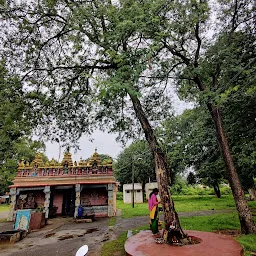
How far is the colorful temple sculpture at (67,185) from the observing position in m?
17.6

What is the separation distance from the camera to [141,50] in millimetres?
6410

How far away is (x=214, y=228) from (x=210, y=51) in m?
7.46

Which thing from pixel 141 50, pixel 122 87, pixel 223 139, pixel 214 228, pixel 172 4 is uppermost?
pixel 172 4

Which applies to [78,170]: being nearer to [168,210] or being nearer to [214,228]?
[214,228]

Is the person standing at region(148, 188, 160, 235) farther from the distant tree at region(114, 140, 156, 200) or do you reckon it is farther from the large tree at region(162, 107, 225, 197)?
the distant tree at region(114, 140, 156, 200)

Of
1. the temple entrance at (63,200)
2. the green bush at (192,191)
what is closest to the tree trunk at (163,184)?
the temple entrance at (63,200)

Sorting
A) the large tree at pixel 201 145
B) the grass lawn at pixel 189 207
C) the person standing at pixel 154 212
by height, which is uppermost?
the large tree at pixel 201 145

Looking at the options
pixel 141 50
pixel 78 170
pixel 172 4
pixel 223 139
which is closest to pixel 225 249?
pixel 223 139

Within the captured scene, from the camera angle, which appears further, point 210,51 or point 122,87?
point 210,51

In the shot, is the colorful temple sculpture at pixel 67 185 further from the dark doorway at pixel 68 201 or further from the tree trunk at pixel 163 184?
the tree trunk at pixel 163 184

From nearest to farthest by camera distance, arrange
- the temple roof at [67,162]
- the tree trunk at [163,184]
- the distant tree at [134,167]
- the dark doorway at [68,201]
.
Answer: the tree trunk at [163,184], the temple roof at [67,162], the dark doorway at [68,201], the distant tree at [134,167]

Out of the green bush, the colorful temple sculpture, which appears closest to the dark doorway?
the colorful temple sculpture

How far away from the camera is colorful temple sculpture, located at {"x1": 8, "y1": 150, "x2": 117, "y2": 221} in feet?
57.8

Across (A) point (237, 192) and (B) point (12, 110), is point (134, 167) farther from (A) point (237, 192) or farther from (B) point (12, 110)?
(B) point (12, 110)
